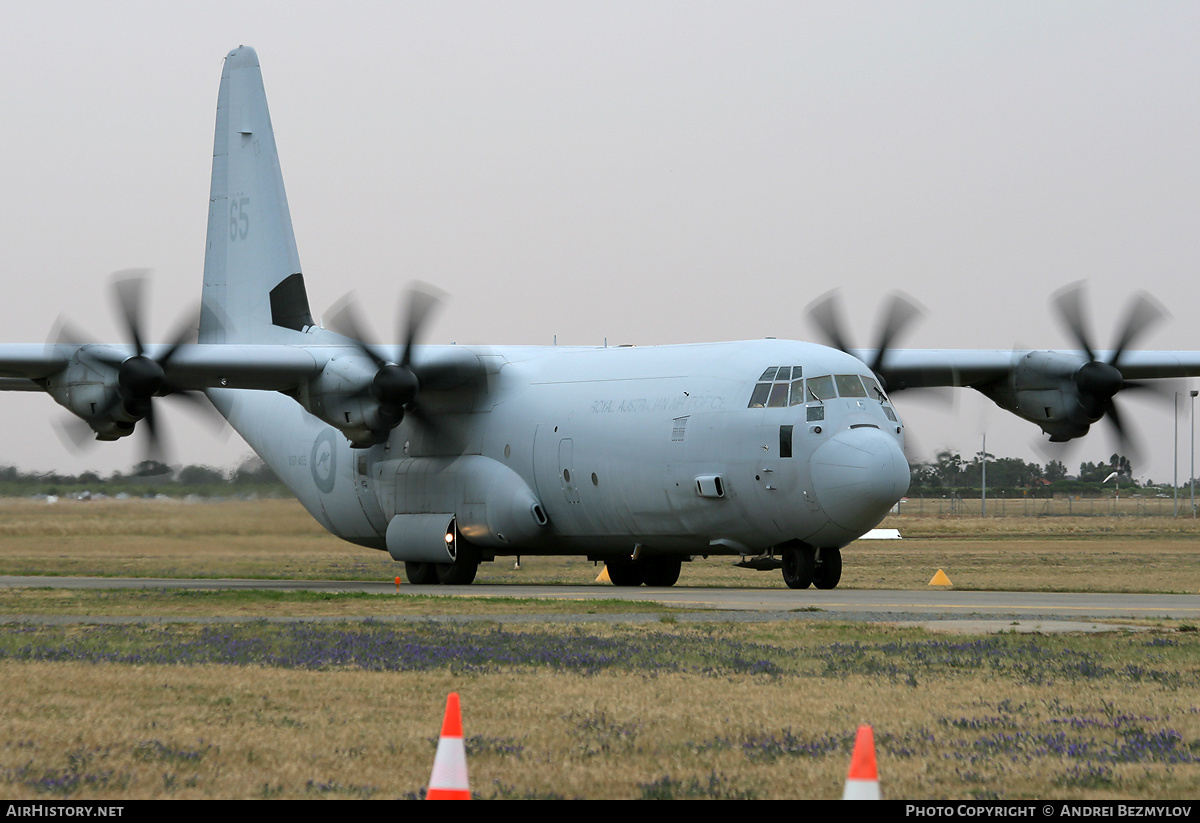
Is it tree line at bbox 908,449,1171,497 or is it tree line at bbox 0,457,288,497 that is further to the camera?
tree line at bbox 908,449,1171,497

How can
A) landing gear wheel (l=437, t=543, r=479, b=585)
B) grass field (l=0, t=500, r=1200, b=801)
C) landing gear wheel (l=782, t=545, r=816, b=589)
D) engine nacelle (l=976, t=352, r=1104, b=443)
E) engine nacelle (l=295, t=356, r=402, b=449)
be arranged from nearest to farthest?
grass field (l=0, t=500, r=1200, b=801) < landing gear wheel (l=782, t=545, r=816, b=589) < engine nacelle (l=295, t=356, r=402, b=449) < engine nacelle (l=976, t=352, r=1104, b=443) < landing gear wheel (l=437, t=543, r=479, b=585)

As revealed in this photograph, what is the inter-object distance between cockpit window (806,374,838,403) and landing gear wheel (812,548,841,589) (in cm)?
293

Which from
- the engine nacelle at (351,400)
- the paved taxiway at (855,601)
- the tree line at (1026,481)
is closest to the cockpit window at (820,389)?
the paved taxiway at (855,601)

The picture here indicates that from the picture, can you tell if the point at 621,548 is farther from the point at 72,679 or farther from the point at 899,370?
the point at 72,679

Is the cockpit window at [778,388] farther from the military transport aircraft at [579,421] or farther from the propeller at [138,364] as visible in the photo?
the propeller at [138,364]

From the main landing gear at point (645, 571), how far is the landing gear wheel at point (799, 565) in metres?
4.00

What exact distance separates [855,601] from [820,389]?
3615mm

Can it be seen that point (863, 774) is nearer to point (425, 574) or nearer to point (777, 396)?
point (777, 396)

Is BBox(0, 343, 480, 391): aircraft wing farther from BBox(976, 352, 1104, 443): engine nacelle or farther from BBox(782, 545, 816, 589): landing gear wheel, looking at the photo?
BBox(976, 352, 1104, 443): engine nacelle

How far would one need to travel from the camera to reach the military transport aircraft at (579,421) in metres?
23.7

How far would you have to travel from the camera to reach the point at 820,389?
23531mm

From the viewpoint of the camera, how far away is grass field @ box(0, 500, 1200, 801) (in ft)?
27.3

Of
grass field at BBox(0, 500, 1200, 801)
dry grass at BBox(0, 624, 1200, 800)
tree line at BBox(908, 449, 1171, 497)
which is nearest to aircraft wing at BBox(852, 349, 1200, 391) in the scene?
grass field at BBox(0, 500, 1200, 801)

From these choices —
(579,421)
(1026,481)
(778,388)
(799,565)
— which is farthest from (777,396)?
(1026,481)
